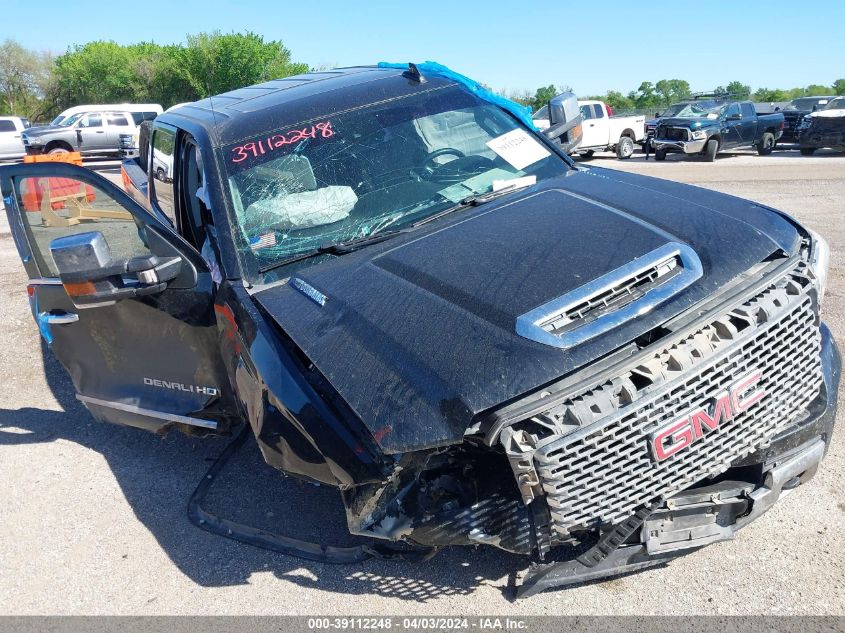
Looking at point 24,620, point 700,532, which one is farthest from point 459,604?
point 24,620

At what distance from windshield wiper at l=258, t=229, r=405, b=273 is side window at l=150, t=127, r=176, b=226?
1.12 m

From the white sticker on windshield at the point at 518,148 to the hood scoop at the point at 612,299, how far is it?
4.30 feet

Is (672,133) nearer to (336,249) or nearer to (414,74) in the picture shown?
(414,74)

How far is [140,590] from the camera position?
117 inches

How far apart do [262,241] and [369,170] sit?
635mm

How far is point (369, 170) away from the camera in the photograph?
11.1 feet

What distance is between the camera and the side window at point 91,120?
81.8ft

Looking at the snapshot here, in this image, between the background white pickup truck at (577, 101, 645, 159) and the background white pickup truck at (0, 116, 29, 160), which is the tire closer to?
the background white pickup truck at (577, 101, 645, 159)

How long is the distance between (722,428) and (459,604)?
3.83 feet

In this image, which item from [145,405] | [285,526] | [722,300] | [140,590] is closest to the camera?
[722,300]

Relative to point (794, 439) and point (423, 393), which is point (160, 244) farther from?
point (794, 439)

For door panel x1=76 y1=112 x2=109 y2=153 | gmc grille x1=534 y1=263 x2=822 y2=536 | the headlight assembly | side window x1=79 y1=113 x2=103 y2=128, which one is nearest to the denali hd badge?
gmc grille x1=534 y1=263 x2=822 y2=536

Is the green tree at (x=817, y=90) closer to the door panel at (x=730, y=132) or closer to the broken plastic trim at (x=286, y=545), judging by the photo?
the door panel at (x=730, y=132)

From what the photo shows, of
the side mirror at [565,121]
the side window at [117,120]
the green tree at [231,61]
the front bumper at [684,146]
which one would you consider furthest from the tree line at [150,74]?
the side mirror at [565,121]
